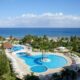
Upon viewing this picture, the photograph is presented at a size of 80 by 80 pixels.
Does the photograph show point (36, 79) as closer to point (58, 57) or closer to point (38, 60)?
point (38, 60)

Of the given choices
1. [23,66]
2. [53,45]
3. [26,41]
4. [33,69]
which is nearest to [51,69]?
[33,69]

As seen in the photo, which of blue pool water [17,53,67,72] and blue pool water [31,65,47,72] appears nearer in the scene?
blue pool water [31,65,47,72]

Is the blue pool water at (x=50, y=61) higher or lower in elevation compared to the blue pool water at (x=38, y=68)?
higher

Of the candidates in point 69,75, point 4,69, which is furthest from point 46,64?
point 4,69

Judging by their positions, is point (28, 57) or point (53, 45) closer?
point (28, 57)

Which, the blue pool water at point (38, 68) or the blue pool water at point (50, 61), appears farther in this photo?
the blue pool water at point (50, 61)

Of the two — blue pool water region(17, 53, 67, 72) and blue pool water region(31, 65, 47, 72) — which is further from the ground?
blue pool water region(17, 53, 67, 72)

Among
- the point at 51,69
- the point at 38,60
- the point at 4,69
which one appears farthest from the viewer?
the point at 38,60

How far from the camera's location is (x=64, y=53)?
105 feet

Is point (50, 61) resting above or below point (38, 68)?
above

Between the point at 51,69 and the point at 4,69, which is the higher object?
the point at 4,69

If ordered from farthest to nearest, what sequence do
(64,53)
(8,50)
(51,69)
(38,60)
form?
(8,50) → (64,53) → (38,60) → (51,69)

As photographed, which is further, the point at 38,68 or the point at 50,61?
the point at 50,61

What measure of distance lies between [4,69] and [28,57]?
12760 mm
